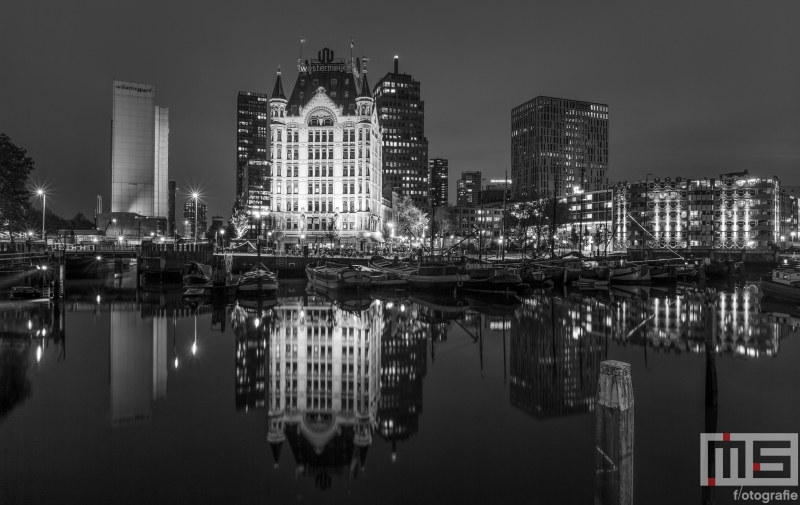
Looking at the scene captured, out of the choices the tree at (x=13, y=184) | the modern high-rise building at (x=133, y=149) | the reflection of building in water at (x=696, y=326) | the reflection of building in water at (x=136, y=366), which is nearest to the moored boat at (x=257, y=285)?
the reflection of building in water at (x=136, y=366)

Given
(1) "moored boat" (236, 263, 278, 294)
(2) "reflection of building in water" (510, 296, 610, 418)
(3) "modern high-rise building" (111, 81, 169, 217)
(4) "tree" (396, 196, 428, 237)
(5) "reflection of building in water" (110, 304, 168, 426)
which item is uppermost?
(3) "modern high-rise building" (111, 81, 169, 217)

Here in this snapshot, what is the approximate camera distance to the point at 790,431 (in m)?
13.7

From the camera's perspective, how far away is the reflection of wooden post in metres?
7.27

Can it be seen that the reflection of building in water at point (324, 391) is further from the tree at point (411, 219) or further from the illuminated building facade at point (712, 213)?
the illuminated building facade at point (712, 213)

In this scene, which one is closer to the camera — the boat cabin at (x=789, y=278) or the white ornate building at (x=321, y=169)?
the boat cabin at (x=789, y=278)

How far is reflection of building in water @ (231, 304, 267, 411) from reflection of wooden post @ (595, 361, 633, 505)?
422 inches

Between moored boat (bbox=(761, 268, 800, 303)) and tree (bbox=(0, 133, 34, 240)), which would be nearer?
moored boat (bbox=(761, 268, 800, 303))

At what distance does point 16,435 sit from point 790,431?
19.7 metres

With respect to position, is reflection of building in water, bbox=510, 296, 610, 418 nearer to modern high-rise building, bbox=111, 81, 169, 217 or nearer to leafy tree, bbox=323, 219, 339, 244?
leafy tree, bbox=323, 219, 339, 244

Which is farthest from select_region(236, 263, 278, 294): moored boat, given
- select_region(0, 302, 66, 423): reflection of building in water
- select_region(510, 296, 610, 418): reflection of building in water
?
select_region(510, 296, 610, 418): reflection of building in water

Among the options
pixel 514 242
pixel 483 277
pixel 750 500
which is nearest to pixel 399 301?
pixel 483 277

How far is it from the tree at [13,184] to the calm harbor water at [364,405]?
34348 mm

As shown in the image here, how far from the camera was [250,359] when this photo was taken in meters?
22.2

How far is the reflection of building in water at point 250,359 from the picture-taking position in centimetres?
1631
